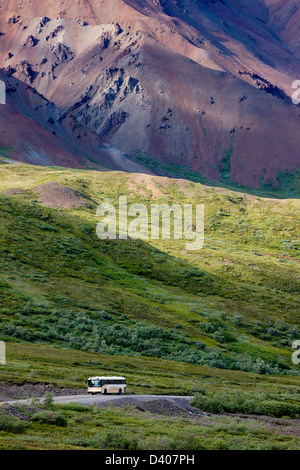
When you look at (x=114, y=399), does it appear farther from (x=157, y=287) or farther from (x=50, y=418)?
(x=157, y=287)

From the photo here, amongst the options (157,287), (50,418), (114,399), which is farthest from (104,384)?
(157,287)

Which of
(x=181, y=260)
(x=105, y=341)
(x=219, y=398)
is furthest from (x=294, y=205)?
(x=219, y=398)

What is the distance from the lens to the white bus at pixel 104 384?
1171 inches

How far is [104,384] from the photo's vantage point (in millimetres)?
29688

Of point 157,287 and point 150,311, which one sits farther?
point 157,287

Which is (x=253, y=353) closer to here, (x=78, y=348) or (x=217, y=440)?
(x=78, y=348)

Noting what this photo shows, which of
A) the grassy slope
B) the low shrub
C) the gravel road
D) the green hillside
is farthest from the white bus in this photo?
the green hillside

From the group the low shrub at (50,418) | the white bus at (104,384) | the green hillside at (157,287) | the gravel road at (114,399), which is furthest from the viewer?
the green hillside at (157,287)

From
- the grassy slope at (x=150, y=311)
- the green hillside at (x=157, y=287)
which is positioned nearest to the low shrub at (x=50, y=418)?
the grassy slope at (x=150, y=311)

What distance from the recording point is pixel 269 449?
68.2 feet

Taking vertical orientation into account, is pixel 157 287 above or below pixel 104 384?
above

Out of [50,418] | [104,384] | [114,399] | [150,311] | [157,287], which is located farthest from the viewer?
[157,287]

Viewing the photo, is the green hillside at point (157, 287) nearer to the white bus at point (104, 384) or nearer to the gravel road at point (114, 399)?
the white bus at point (104, 384)

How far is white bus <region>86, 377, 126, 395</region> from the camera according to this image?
2975 centimetres
